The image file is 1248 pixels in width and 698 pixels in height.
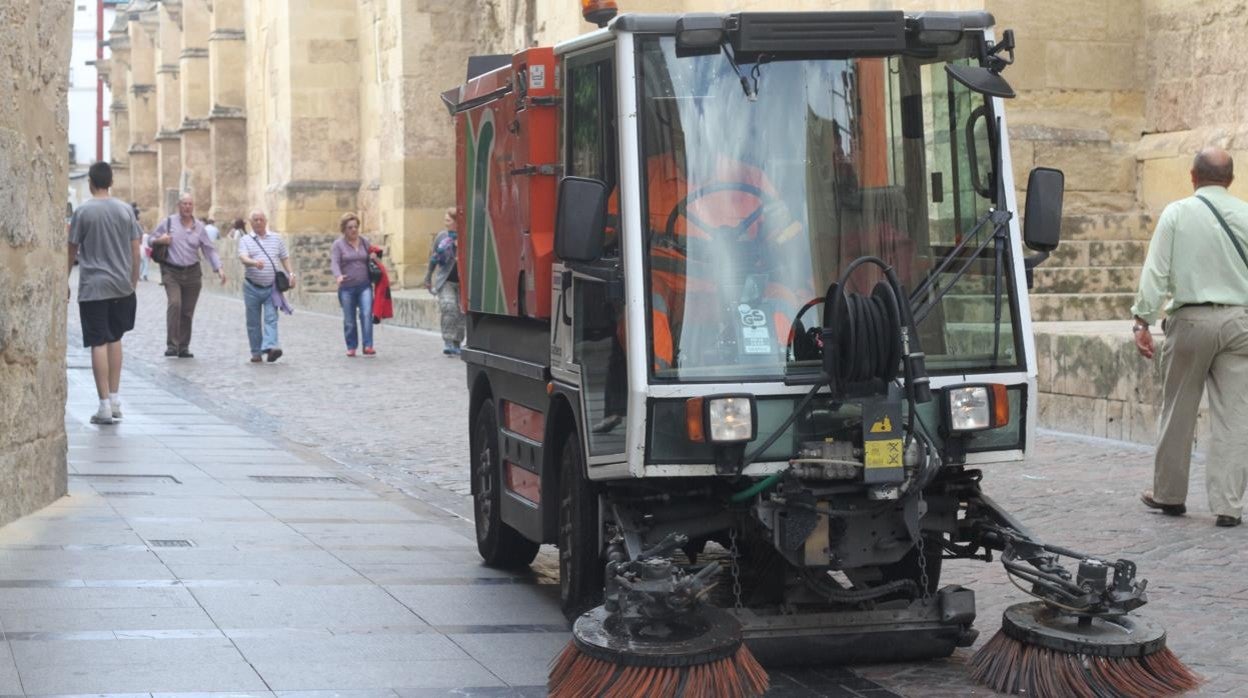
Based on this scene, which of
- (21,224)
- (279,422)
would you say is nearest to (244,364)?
(279,422)

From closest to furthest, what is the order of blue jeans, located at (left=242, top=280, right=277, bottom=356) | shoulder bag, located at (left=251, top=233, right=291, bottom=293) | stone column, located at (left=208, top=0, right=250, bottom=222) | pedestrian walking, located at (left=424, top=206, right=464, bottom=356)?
1. blue jeans, located at (left=242, top=280, right=277, bottom=356)
2. shoulder bag, located at (left=251, top=233, right=291, bottom=293)
3. pedestrian walking, located at (left=424, top=206, right=464, bottom=356)
4. stone column, located at (left=208, top=0, right=250, bottom=222)

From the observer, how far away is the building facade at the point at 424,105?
1550 centimetres

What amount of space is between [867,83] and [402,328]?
73.4 ft

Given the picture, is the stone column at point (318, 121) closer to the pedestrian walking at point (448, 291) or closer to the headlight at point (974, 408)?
the pedestrian walking at point (448, 291)

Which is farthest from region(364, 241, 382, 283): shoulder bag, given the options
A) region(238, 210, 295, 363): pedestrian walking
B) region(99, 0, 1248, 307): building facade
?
region(99, 0, 1248, 307): building facade

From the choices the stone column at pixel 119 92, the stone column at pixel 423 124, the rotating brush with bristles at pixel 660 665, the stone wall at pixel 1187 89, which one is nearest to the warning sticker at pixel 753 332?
the rotating brush with bristles at pixel 660 665

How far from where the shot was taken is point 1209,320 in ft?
29.7

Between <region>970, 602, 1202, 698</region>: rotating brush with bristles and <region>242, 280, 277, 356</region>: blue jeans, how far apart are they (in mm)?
15845

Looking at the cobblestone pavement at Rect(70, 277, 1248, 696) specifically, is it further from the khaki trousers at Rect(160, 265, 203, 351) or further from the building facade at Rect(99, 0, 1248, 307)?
the building facade at Rect(99, 0, 1248, 307)

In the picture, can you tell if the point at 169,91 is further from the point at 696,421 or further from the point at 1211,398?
the point at 696,421

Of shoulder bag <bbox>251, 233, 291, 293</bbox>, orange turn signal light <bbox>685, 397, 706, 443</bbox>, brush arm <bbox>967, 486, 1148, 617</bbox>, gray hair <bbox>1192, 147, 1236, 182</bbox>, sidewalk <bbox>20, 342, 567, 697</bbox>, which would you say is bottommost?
sidewalk <bbox>20, 342, 567, 697</bbox>

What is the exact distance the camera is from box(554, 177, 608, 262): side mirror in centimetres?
608

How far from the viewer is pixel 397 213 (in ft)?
112

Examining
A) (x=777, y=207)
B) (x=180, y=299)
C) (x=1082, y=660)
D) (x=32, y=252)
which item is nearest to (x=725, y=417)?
(x=777, y=207)
